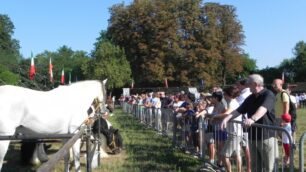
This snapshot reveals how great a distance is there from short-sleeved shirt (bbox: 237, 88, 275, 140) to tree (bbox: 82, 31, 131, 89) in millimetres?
51187

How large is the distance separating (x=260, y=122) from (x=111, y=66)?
174 ft

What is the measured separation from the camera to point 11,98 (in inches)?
344

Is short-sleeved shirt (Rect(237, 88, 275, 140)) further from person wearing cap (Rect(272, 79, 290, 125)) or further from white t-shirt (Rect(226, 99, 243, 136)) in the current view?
person wearing cap (Rect(272, 79, 290, 125))

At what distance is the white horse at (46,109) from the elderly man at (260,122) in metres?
3.50

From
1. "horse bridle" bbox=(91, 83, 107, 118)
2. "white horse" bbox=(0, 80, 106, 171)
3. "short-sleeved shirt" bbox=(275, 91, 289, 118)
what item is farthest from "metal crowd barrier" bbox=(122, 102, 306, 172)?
"white horse" bbox=(0, 80, 106, 171)

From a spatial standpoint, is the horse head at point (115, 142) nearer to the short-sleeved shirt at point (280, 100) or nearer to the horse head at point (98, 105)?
the horse head at point (98, 105)

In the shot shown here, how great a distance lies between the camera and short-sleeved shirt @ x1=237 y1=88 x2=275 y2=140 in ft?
23.0

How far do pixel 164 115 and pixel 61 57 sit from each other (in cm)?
14339

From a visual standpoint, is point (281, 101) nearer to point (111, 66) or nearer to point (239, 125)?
point (239, 125)

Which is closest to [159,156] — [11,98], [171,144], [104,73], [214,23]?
[171,144]

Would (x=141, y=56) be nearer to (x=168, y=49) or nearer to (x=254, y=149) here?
(x=168, y=49)

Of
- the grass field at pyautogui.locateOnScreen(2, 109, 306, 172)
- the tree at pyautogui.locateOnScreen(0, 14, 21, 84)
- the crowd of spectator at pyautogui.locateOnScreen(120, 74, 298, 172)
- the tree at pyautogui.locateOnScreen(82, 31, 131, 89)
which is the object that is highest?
the tree at pyautogui.locateOnScreen(0, 14, 21, 84)

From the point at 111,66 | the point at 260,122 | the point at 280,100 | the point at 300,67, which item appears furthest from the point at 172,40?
the point at 260,122

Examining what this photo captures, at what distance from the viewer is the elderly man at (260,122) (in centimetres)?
694
